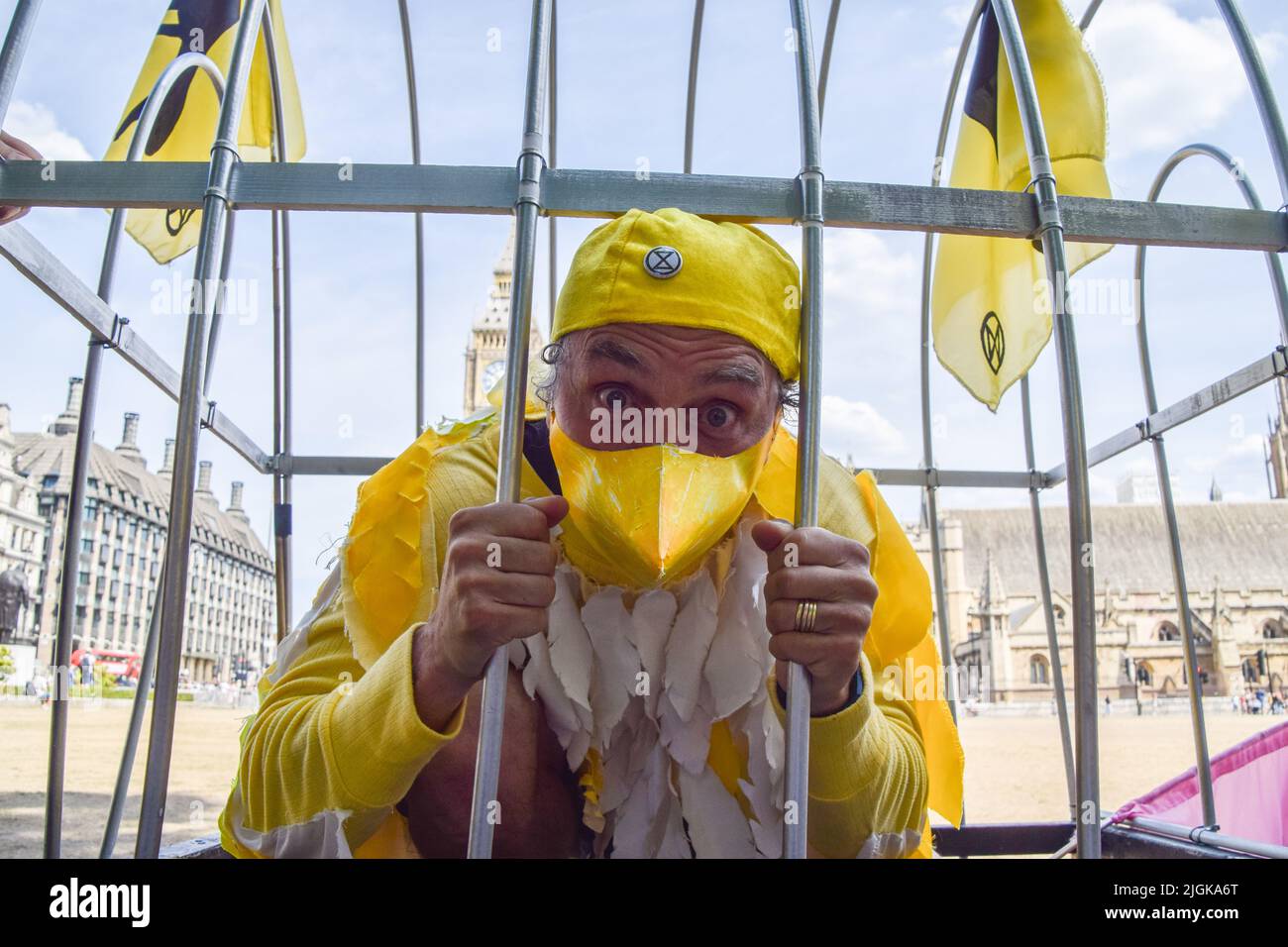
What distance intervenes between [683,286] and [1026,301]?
2.80ft

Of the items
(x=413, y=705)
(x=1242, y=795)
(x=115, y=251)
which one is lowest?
(x=1242, y=795)

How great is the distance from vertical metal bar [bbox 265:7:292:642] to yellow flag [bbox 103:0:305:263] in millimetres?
43

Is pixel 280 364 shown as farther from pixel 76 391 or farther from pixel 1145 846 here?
pixel 76 391

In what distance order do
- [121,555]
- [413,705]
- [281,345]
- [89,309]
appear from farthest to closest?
[121,555]
[281,345]
[89,309]
[413,705]

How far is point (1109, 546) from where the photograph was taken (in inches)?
2264

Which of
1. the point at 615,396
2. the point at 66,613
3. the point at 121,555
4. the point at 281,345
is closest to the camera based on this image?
the point at 615,396

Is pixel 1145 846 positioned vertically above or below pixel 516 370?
A: below

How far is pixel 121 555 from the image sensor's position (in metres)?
48.4

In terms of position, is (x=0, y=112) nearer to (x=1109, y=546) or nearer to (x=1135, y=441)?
(x=1135, y=441)

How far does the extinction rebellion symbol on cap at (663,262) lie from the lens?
169 centimetres

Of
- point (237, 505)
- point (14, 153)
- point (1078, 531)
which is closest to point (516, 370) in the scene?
point (1078, 531)

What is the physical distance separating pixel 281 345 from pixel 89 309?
3.05 ft
